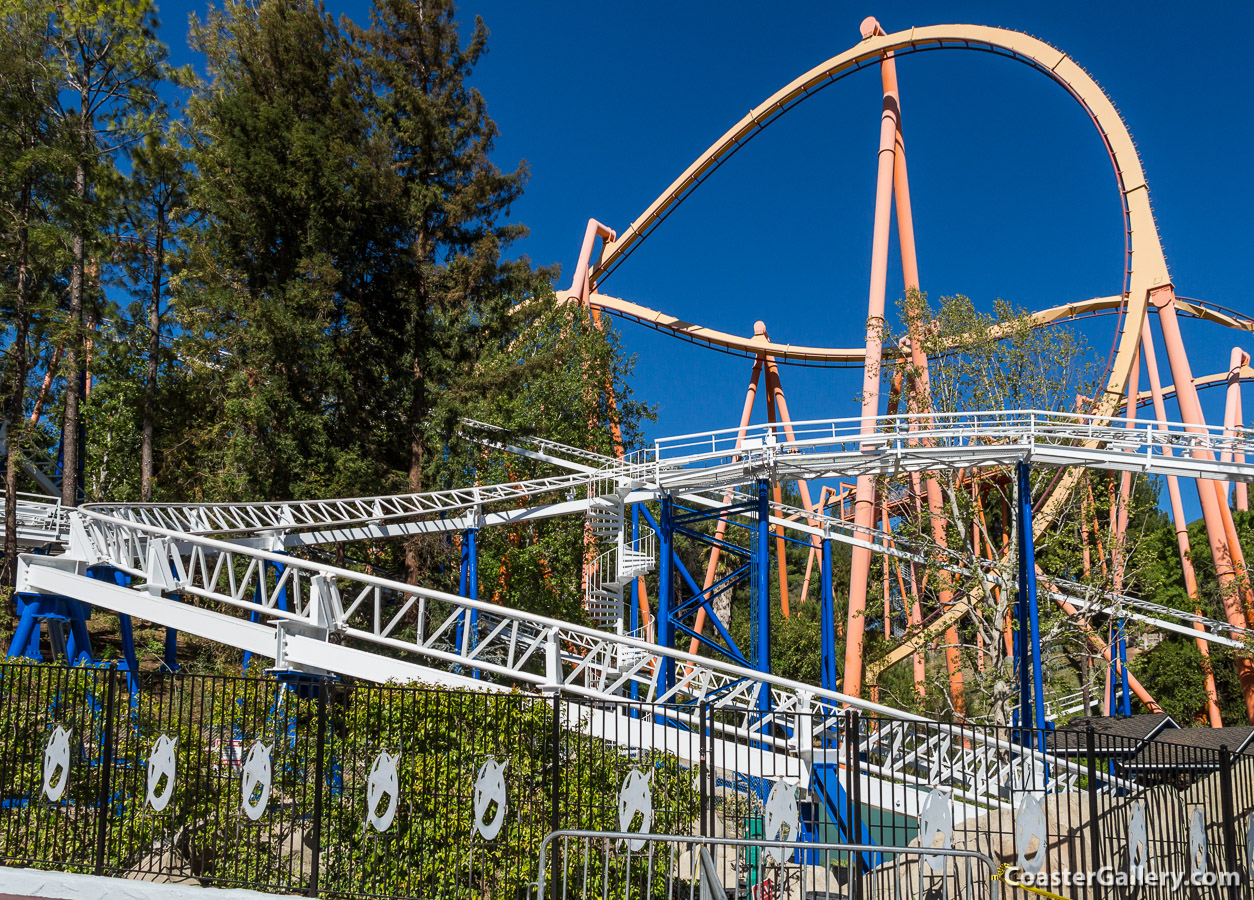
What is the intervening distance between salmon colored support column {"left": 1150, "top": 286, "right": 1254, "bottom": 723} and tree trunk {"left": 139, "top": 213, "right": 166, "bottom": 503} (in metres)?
25.7

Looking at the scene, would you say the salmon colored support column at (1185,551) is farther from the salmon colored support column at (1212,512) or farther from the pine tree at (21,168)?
the pine tree at (21,168)

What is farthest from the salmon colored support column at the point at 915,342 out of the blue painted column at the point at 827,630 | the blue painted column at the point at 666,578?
the blue painted column at the point at 666,578

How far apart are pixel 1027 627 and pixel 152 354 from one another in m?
22.2

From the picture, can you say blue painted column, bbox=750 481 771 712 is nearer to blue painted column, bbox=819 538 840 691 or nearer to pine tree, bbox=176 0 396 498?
blue painted column, bbox=819 538 840 691

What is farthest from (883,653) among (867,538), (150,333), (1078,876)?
(150,333)

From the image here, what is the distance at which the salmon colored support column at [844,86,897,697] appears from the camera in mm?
20484

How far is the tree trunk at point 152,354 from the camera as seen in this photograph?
24000mm

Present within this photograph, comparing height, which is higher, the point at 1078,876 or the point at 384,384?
the point at 384,384

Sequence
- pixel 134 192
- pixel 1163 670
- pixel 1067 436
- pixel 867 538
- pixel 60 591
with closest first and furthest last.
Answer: pixel 60 591 < pixel 1067 436 < pixel 867 538 < pixel 134 192 < pixel 1163 670

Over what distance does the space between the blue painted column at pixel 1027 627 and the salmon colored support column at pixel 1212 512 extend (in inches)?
→ 304

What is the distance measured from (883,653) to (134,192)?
2253cm

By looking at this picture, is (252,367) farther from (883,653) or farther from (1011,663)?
(1011,663)

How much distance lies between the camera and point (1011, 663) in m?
19.0

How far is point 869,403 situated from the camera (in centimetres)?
2114
